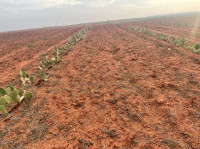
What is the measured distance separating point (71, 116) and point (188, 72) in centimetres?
456

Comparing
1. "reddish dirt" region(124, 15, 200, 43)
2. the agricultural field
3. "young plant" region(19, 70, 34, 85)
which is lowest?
the agricultural field

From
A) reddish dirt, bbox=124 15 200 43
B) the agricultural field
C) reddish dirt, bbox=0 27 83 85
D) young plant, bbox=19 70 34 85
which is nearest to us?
the agricultural field

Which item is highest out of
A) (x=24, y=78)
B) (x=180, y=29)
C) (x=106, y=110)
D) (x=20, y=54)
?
(x=180, y=29)

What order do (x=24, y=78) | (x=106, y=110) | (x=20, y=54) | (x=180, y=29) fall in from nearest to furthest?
(x=106, y=110), (x=24, y=78), (x=20, y=54), (x=180, y=29)

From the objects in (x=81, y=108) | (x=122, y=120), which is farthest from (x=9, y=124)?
(x=122, y=120)

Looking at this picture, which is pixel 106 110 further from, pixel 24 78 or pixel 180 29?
pixel 180 29

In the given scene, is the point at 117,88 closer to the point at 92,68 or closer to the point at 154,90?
the point at 154,90

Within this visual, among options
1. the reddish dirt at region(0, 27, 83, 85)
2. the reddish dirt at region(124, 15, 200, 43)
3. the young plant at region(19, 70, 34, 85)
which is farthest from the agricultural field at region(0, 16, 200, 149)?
the reddish dirt at region(124, 15, 200, 43)

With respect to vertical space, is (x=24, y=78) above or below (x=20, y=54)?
below

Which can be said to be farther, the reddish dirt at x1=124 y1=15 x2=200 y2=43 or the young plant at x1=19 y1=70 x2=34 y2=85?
the reddish dirt at x1=124 y1=15 x2=200 y2=43

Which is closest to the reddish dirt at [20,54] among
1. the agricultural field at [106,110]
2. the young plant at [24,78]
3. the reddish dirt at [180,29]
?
the agricultural field at [106,110]

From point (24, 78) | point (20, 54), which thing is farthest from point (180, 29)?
point (24, 78)

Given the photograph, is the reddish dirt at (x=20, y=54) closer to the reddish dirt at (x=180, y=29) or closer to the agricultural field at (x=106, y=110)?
the agricultural field at (x=106, y=110)

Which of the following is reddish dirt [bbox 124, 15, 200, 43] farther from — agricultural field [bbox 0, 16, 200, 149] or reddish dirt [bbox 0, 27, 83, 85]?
reddish dirt [bbox 0, 27, 83, 85]
